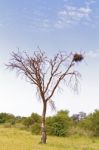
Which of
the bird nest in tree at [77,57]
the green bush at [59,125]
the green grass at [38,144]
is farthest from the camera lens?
the green bush at [59,125]

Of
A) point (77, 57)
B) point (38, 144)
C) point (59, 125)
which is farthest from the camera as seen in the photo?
point (59, 125)

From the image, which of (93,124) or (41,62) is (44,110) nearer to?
(41,62)

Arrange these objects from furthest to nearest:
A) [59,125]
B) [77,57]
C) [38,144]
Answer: [59,125], [77,57], [38,144]

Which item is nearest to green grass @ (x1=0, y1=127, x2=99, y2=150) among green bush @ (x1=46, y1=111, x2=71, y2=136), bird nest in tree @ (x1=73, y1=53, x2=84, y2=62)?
bird nest in tree @ (x1=73, y1=53, x2=84, y2=62)

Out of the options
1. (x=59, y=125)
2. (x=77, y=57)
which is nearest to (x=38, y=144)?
(x=77, y=57)

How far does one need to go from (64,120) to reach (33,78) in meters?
16.7

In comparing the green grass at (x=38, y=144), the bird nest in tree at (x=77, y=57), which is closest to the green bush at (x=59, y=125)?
the green grass at (x=38, y=144)

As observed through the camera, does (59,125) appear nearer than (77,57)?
No

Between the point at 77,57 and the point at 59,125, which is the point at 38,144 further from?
the point at 59,125

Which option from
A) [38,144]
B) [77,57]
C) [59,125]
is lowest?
[38,144]

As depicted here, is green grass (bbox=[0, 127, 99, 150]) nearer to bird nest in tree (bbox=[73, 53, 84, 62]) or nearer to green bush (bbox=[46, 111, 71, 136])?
bird nest in tree (bbox=[73, 53, 84, 62])

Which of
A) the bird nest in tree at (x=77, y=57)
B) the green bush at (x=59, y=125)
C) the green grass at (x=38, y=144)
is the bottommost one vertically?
the green grass at (x=38, y=144)

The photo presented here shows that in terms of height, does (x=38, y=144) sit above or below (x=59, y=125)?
below

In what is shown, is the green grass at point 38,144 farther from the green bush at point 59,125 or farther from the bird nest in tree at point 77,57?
the green bush at point 59,125
